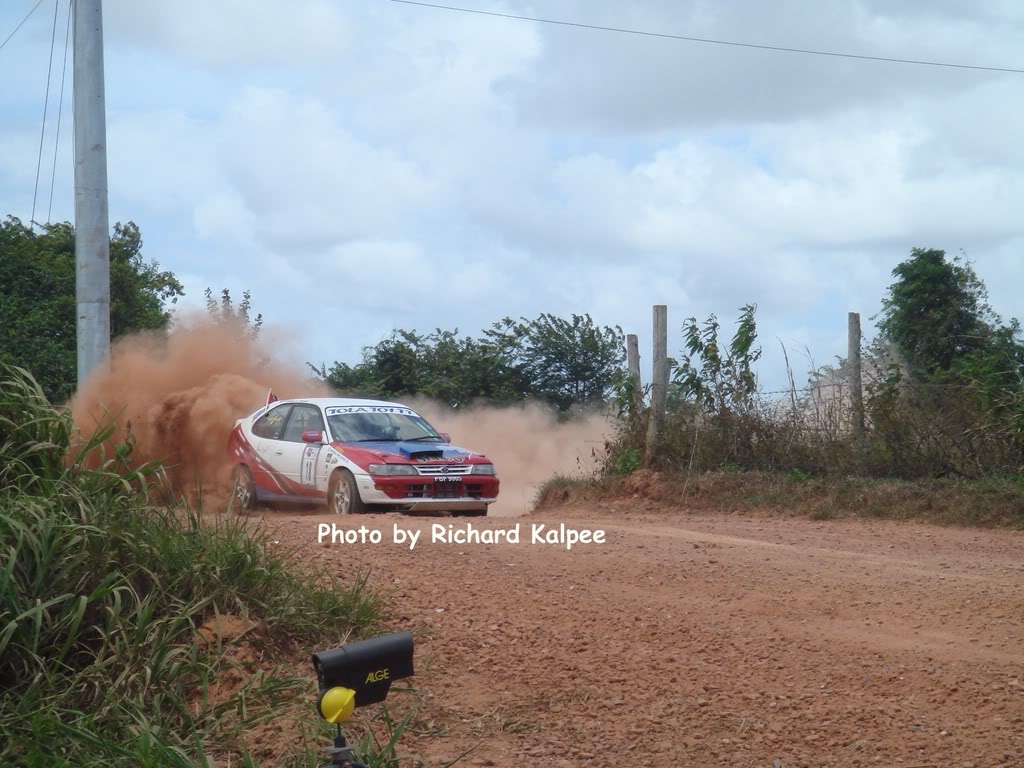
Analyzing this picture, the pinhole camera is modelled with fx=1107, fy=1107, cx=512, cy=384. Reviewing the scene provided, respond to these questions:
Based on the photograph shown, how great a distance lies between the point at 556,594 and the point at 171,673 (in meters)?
2.63

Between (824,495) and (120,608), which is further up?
(824,495)

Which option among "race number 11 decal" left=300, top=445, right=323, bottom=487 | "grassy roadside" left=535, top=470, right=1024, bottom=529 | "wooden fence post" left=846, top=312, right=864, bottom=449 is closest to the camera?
"grassy roadside" left=535, top=470, right=1024, bottom=529

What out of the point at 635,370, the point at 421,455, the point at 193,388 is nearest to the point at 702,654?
the point at 421,455

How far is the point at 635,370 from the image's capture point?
53.6ft

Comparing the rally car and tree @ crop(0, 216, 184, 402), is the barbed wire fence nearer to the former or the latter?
the rally car

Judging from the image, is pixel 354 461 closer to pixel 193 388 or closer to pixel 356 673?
pixel 193 388

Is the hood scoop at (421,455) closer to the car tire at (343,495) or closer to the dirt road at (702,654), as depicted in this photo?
the car tire at (343,495)

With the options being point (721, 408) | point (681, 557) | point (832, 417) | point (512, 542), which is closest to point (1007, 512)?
point (832, 417)

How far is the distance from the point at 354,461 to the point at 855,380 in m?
6.72

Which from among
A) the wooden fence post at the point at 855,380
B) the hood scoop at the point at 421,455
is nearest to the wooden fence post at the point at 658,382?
the wooden fence post at the point at 855,380

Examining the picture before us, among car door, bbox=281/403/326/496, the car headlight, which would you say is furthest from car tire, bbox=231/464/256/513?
the car headlight

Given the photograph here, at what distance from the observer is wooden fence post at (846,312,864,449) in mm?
14328

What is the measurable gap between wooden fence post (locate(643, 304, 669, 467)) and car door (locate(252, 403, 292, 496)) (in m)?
5.18

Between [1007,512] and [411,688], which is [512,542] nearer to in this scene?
[411,688]
